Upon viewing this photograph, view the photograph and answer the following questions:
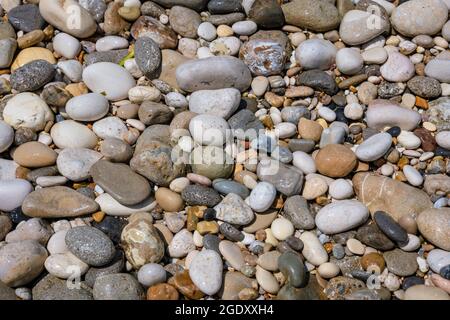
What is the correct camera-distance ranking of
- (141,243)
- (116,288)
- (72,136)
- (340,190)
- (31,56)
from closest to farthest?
(116,288)
(141,243)
(340,190)
(72,136)
(31,56)

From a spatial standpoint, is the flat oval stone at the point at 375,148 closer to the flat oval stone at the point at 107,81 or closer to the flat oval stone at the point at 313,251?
the flat oval stone at the point at 313,251

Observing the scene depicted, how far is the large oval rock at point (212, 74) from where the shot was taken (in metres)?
2.90

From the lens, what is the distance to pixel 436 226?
2.53 m

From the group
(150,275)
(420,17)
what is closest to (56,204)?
(150,275)

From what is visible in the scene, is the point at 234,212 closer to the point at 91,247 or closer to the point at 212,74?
the point at 91,247

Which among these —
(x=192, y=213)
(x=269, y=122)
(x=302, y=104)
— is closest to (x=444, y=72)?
(x=302, y=104)

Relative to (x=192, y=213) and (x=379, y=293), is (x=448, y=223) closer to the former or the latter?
(x=379, y=293)

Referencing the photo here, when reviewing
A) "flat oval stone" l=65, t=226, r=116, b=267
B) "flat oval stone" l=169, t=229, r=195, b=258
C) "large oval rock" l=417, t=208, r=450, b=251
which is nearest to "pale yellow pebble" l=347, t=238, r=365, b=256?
"large oval rock" l=417, t=208, r=450, b=251

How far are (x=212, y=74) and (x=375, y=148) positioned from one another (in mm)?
1010

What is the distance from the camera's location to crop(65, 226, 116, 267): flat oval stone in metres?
2.42

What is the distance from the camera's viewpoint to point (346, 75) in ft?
10.2

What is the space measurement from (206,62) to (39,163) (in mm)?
1093

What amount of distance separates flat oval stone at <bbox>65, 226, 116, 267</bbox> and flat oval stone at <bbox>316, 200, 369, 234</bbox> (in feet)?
3.52

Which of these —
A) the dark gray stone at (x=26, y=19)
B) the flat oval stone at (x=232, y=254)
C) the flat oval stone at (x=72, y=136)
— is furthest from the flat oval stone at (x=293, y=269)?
the dark gray stone at (x=26, y=19)
